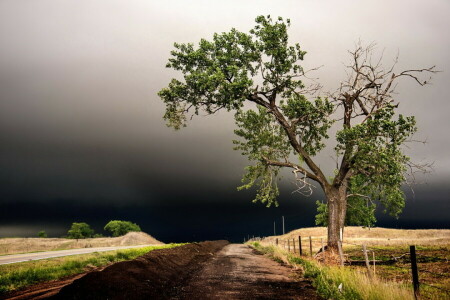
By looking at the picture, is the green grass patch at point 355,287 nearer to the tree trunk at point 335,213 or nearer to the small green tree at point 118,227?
the tree trunk at point 335,213

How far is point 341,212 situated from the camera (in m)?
17.6

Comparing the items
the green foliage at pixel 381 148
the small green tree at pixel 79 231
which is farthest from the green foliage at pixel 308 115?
the small green tree at pixel 79 231

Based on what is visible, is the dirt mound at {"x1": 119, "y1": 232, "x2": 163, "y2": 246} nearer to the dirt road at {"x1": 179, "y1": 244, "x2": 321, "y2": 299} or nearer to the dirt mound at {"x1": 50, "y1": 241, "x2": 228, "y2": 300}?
the dirt mound at {"x1": 50, "y1": 241, "x2": 228, "y2": 300}

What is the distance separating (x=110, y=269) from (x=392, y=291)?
9.18m

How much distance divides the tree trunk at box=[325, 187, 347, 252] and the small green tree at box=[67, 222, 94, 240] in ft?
395

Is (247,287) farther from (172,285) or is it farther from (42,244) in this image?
(42,244)

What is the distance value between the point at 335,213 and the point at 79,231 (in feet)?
398

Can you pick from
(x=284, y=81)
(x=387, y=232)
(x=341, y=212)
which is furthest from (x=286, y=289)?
(x=387, y=232)

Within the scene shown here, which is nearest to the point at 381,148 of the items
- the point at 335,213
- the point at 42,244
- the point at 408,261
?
the point at 335,213

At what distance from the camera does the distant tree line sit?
382ft

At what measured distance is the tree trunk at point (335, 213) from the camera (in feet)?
55.5

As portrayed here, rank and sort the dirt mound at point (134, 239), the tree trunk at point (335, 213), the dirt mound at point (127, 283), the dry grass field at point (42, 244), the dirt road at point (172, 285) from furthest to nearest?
the dirt mound at point (134, 239)
the dry grass field at point (42, 244)
the tree trunk at point (335, 213)
the dirt road at point (172, 285)
the dirt mound at point (127, 283)

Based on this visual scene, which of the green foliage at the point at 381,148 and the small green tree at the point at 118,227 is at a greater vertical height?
the green foliage at the point at 381,148

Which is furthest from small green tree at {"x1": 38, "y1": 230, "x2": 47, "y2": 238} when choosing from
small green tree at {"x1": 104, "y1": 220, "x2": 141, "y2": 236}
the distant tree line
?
small green tree at {"x1": 104, "y1": 220, "x2": 141, "y2": 236}
